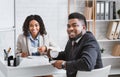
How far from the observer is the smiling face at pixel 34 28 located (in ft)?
9.98

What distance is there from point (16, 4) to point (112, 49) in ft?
6.61

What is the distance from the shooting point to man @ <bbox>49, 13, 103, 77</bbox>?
1.92 m

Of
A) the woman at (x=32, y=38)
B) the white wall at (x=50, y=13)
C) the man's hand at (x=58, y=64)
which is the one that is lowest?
the man's hand at (x=58, y=64)

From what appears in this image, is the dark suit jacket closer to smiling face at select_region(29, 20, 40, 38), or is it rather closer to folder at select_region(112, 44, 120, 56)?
smiling face at select_region(29, 20, 40, 38)

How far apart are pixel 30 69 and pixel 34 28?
3.54 ft

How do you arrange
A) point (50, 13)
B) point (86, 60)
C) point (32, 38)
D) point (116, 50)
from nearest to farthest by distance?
point (86, 60)
point (32, 38)
point (50, 13)
point (116, 50)

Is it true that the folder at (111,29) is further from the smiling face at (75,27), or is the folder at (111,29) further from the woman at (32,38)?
the smiling face at (75,27)

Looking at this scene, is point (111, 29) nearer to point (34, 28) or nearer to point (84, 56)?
point (34, 28)

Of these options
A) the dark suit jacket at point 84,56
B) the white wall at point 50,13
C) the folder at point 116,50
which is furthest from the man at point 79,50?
the folder at point 116,50

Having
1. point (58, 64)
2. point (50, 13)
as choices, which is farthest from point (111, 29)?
point (58, 64)

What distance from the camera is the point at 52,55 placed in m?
2.36

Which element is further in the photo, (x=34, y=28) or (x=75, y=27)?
(x=34, y=28)

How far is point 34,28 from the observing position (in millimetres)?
3041

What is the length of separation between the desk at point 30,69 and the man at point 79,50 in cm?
11
